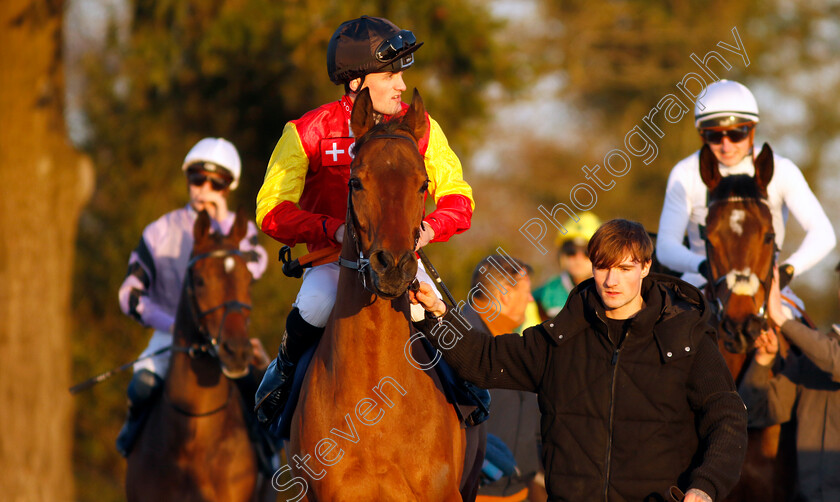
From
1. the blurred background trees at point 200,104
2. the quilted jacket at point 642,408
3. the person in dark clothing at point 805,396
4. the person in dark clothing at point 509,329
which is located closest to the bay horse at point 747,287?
the person in dark clothing at point 805,396

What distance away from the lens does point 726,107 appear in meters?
6.51

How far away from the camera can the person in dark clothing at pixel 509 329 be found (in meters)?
6.47

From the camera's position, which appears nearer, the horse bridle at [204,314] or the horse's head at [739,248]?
the horse's head at [739,248]

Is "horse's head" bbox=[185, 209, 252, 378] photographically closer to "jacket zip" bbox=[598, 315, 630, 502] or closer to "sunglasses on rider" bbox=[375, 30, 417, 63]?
"sunglasses on rider" bbox=[375, 30, 417, 63]

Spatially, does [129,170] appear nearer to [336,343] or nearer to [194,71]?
[194,71]

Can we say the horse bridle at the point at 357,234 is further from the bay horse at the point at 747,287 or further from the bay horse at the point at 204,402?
the bay horse at the point at 204,402

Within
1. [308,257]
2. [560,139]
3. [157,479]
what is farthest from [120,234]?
[560,139]

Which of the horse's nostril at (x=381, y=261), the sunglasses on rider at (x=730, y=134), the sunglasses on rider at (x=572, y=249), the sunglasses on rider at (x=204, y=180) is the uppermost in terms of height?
the sunglasses on rider at (x=730, y=134)

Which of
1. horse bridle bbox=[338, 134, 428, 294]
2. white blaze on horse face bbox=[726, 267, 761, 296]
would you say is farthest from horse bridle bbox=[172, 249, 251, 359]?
white blaze on horse face bbox=[726, 267, 761, 296]

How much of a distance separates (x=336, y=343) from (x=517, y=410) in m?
2.75

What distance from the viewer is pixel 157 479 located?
6.51 metres

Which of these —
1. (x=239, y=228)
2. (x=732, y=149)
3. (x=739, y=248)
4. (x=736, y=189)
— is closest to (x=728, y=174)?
(x=732, y=149)

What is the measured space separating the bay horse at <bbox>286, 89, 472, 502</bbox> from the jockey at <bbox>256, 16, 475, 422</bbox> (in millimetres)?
234

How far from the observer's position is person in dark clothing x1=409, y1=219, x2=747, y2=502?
362cm
